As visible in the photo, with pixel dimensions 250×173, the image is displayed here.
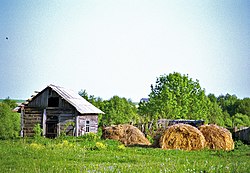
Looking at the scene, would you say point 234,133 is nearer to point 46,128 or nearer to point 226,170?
point 46,128

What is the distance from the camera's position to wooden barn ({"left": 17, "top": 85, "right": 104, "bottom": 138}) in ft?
80.6

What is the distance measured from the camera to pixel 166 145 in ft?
52.3

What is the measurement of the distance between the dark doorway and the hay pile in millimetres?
6363

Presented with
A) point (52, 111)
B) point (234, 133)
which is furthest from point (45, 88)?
point (234, 133)

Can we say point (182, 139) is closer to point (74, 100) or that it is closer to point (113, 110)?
point (74, 100)

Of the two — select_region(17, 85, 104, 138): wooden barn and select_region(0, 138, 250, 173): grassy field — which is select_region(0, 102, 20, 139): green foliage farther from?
select_region(0, 138, 250, 173): grassy field

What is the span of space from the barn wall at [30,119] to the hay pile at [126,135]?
7.15 m

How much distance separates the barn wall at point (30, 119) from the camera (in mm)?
25203

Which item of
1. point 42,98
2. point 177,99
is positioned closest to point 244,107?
point 177,99

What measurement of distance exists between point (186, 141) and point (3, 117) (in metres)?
17.3

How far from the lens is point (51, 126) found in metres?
25.2

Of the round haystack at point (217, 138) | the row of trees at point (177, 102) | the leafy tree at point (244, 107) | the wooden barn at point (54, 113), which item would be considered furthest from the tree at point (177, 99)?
the round haystack at point (217, 138)

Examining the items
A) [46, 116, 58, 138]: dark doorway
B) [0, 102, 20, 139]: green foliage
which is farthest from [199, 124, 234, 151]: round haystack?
[0, 102, 20, 139]: green foliage

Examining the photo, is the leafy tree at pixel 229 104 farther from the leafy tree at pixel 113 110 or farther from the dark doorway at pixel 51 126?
the dark doorway at pixel 51 126
